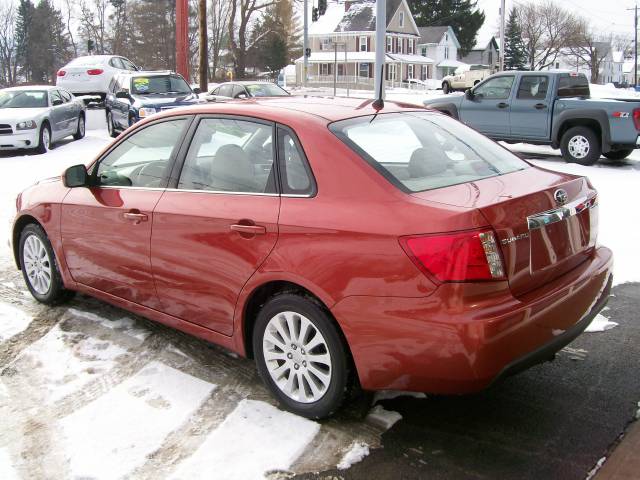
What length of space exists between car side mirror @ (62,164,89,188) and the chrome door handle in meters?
0.58

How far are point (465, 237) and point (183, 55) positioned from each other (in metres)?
25.2

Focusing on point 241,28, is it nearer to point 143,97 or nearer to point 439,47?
point 439,47

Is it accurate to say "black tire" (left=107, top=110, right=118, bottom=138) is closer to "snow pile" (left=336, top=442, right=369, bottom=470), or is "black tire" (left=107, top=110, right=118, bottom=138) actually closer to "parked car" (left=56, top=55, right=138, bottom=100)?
"parked car" (left=56, top=55, right=138, bottom=100)

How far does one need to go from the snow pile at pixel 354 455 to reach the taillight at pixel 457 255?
94 cm

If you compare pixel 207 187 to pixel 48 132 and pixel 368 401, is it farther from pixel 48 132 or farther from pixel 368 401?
pixel 48 132

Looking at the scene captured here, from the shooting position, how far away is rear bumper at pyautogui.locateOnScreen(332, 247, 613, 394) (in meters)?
2.82

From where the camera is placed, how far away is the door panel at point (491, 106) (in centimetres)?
1403

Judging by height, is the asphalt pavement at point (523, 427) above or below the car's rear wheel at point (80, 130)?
below

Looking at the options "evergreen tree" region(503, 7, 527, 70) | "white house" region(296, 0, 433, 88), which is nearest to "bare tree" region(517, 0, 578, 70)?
"evergreen tree" region(503, 7, 527, 70)

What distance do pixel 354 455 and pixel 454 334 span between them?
0.80m

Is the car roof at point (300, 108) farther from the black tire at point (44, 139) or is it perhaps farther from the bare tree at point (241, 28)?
the bare tree at point (241, 28)

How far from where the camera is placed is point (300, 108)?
3.78m

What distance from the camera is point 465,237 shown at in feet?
9.32

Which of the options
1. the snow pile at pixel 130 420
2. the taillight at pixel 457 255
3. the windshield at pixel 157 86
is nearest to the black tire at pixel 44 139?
the windshield at pixel 157 86
